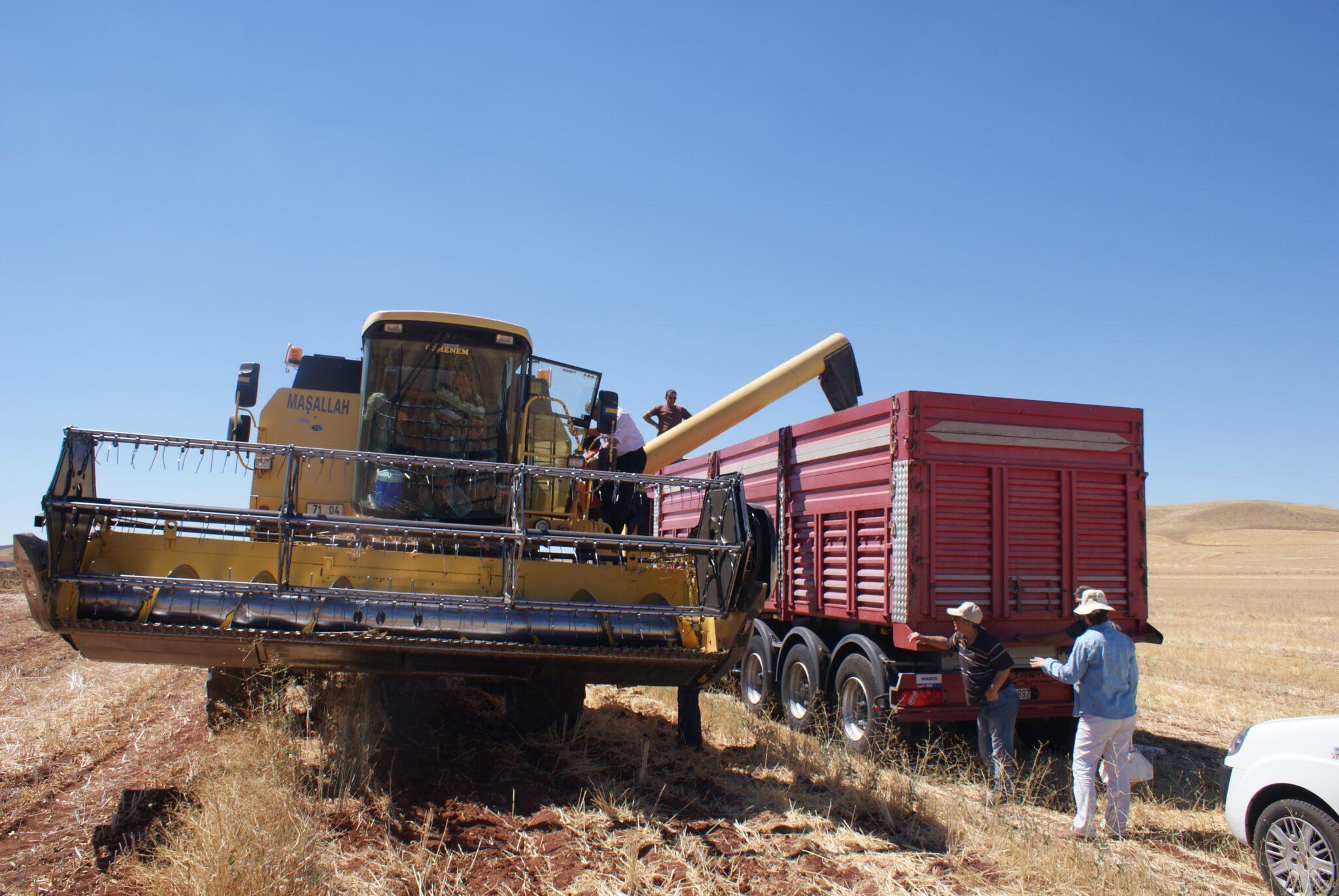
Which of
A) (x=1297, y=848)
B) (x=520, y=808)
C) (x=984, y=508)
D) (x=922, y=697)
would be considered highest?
(x=984, y=508)

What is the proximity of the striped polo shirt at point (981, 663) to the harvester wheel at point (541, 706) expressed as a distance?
2.80m

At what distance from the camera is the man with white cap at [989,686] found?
6.54 metres

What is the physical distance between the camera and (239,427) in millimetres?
7953

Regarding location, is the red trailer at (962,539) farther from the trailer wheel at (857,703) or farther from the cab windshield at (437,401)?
the cab windshield at (437,401)

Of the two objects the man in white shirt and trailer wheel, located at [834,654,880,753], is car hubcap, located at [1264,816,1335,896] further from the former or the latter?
the man in white shirt

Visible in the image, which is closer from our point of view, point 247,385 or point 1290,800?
point 1290,800

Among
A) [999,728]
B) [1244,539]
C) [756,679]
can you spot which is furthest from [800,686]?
[1244,539]

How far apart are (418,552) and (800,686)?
428cm

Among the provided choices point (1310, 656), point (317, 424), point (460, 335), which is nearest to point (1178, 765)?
point (460, 335)

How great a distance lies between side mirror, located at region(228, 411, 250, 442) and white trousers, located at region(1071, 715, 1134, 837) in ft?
22.9

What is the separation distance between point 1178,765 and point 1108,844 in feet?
9.67

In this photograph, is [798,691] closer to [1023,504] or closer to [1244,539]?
[1023,504]

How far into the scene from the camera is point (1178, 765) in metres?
7.84

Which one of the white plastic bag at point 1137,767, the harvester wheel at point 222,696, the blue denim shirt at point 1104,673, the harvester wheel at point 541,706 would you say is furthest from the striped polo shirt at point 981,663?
the harvester wheel at point 222,696
